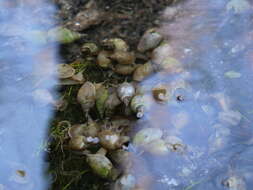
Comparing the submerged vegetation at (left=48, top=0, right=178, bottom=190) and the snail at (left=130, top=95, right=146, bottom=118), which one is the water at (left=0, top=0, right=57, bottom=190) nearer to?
the submerged vegetation at (left=48, top=0, right=178, bottom=190)

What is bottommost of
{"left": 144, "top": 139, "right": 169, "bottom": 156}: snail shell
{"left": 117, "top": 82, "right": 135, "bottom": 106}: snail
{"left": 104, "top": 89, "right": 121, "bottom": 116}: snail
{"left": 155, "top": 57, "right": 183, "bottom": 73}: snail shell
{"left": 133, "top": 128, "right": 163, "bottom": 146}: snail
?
{"left": 144, "top": 139, "right": 169, "bottom": 156}: snail shell

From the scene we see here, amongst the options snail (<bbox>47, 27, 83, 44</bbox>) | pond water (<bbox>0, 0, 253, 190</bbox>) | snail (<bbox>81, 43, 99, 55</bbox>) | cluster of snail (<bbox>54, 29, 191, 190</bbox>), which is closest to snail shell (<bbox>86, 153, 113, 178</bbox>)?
cluster of snail (<bbox>54, 29, 191, 190</bbox>)

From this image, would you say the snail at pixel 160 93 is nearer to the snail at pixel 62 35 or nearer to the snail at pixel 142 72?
the snail at pixel 142 72

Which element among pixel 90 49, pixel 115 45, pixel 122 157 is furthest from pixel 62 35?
pixel 122 157

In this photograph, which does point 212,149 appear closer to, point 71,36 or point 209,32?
point 209,32

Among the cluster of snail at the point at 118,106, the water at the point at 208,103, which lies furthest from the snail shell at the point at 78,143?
the water at the point at 208,103

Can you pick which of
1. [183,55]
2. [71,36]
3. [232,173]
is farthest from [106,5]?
[232,173]

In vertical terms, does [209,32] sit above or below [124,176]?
above
